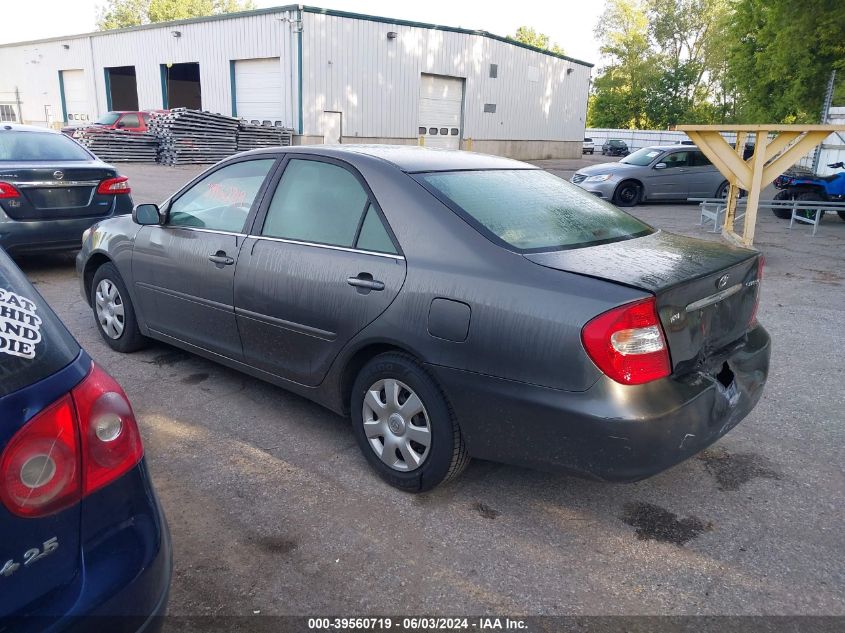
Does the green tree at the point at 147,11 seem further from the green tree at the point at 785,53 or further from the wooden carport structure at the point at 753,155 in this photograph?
the wooden carport structure at the point at 753,155

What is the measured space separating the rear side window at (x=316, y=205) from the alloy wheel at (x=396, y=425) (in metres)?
0.78

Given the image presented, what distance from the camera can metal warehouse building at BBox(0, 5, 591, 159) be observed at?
24234mm

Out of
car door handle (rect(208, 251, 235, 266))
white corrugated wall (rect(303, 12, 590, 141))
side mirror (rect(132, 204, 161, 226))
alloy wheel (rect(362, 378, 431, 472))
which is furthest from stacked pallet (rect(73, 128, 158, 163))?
alloy wheel (rect(362, 378, 431, 472))

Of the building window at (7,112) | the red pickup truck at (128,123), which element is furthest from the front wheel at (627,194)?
the building window at (7,112)

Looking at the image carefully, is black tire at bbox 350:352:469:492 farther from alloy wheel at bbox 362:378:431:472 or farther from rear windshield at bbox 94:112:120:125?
rear windshield at bbox 94:112:120:125

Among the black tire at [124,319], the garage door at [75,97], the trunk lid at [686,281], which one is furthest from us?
the garage door at [75,97]

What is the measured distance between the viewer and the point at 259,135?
2391 cm

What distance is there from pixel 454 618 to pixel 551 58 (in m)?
35.3

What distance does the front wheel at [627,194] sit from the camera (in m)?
15.8

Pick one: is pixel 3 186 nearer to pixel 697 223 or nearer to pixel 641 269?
pixel 641 269

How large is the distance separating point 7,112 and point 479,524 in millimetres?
46791

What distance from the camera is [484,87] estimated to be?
30.2 metres

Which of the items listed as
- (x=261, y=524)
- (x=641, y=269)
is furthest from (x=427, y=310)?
(x=261, y=524)

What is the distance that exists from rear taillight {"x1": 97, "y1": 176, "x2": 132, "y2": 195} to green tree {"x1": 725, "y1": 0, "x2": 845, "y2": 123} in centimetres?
1741
